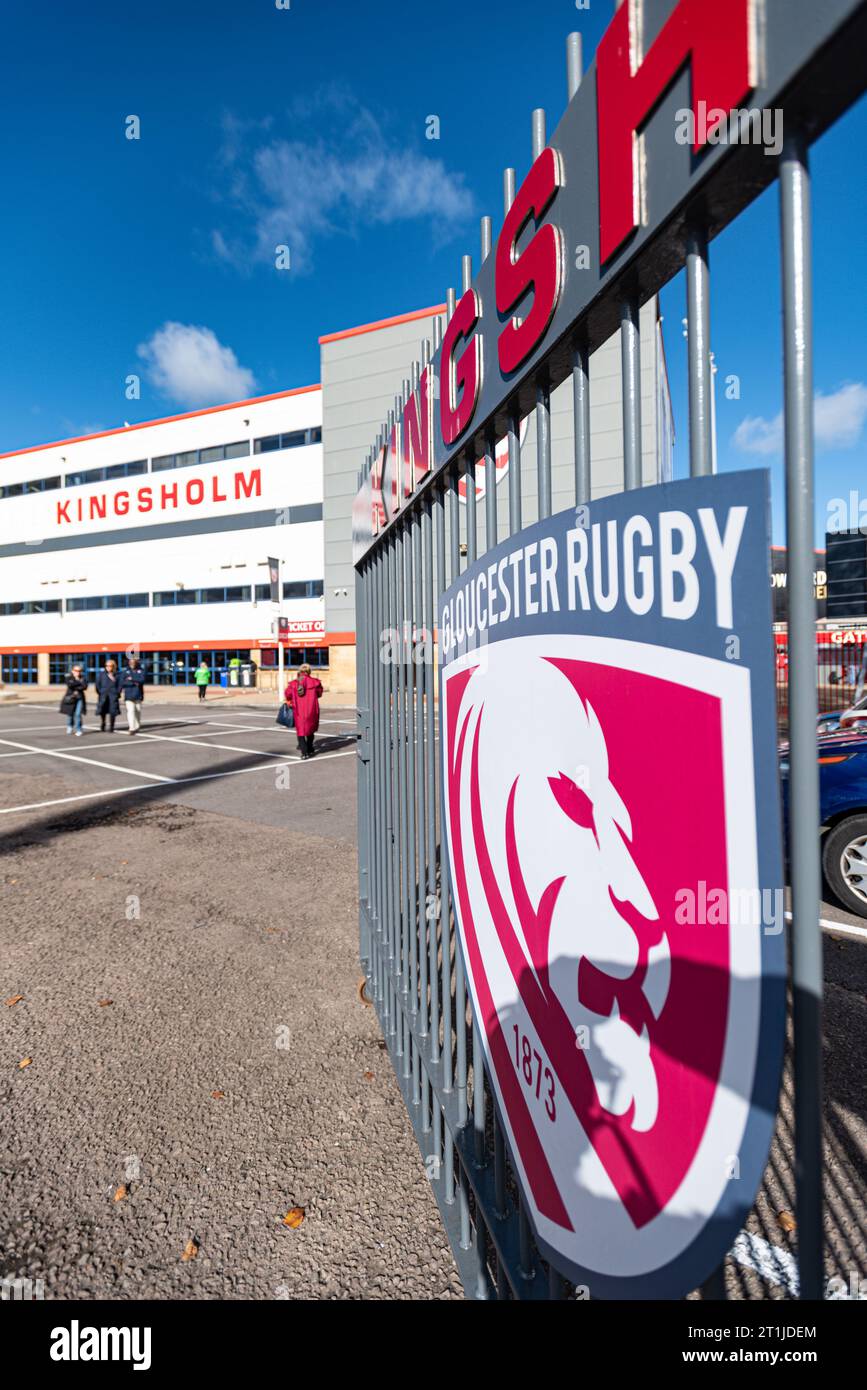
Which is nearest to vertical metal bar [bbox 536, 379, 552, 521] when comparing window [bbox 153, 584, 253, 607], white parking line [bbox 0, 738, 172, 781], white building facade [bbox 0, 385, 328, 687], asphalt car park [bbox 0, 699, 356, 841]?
asphalt car park [bbox 0, 699, 356, 841]

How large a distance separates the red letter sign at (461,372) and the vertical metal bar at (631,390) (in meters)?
0.73

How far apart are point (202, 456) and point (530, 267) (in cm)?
3588

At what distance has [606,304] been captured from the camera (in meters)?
1.22

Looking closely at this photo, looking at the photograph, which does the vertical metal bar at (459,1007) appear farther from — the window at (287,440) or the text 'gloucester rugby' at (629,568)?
the window at (287,440)

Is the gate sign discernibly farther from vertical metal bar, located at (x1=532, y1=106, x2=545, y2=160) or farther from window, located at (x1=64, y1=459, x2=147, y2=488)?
window, located at (x1=64, y1=459, x2=147, y2=488)

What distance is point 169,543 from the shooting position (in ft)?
112

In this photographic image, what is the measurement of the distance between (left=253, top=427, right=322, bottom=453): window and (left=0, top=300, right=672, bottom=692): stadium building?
7 centimetres

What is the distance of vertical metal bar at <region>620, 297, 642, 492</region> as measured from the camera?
1.15 m

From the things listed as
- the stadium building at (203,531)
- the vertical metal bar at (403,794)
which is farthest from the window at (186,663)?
the vertical metal bar at (403,794)

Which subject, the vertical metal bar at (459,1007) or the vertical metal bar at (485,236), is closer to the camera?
the vertical metal bar at (485,236)

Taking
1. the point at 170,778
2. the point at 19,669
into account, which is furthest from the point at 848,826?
the point at 19,669

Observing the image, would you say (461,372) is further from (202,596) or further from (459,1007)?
(202,596)

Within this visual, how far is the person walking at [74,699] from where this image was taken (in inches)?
591
